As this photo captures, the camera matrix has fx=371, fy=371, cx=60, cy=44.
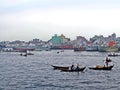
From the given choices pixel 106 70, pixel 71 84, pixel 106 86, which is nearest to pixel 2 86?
pixel 71 84

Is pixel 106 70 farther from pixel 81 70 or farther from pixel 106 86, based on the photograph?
pixel 106 86

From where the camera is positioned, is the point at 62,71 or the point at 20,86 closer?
the point at 20,86

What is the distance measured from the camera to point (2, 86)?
42.4m

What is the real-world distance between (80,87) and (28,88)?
5961 mm

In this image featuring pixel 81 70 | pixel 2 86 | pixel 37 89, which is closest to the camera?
pixel 37 89

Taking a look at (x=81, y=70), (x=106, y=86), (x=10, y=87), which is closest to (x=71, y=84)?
(x=106, y=86)

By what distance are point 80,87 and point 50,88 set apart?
3.52 m

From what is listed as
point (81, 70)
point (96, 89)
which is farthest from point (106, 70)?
point (96, 89)

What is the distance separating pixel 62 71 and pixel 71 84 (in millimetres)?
17904

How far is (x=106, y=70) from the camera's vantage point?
6469 centimetres

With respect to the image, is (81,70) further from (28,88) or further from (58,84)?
(28,88)

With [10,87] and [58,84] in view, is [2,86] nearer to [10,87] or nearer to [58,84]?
[10,87]

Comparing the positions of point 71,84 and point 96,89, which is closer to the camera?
point 96,89

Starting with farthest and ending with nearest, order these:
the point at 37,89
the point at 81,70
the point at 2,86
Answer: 1. the point at 81,70
2. the point at 2,86
3. the point at 37,89
